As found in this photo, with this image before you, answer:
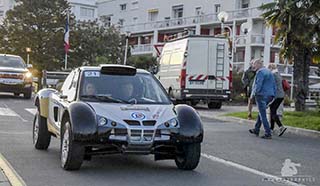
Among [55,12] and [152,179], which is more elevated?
[55,12]

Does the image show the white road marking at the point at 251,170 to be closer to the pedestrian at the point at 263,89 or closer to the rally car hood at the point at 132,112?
the rally car hood at the point at 132,112

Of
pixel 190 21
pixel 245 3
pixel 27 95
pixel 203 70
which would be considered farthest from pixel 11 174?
pixel 190 21

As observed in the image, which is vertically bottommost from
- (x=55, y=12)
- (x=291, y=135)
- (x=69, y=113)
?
(x=291, y=135)

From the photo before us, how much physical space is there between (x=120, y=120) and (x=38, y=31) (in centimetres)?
4400

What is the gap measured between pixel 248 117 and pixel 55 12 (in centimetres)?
3615

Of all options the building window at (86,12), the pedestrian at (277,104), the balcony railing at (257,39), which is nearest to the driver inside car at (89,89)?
the pedestrian at (277,104)

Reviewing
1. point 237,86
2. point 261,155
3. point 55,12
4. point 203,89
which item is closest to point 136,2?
point 55,12

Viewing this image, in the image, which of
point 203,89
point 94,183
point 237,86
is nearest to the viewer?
point 94,183

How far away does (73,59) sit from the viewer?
165ft

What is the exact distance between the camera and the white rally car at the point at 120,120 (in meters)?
7.89

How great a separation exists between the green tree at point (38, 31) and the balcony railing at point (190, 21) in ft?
41.7

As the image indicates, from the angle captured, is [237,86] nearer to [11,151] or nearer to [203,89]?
[203,89]

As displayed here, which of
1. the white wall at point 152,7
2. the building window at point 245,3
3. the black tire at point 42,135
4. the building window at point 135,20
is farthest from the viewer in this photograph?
the building window at point 135,20

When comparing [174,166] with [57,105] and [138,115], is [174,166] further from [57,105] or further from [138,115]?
[57,105]
